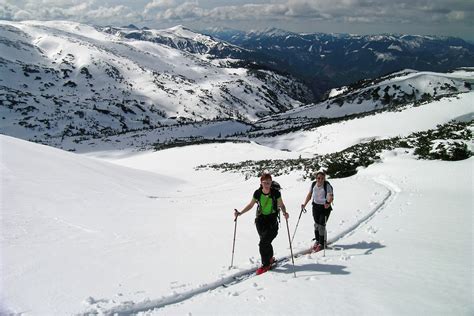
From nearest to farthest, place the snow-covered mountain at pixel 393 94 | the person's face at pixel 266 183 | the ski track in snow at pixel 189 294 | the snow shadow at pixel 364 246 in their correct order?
1. the ski track in snow at pixel 189 294
2. the person's face at pixel 266 183
3. the snow shadow at pixel 364 246
4. the snow-covered mountain at pixel 393 94

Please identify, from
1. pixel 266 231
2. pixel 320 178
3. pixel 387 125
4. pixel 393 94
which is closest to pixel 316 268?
pixel 266 231

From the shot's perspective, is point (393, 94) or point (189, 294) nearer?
point (189, 294)

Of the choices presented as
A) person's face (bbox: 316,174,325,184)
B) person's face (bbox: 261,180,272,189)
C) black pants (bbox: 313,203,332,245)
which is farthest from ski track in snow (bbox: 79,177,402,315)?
person's face (bbox: 261,180,272,189)

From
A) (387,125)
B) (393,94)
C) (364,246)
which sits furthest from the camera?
(393,94)

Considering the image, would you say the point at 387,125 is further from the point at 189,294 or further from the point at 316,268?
the point at 189,294

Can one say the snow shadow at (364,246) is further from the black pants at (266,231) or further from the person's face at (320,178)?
the black pants at (266,231)

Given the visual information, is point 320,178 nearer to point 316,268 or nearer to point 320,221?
point 320,221

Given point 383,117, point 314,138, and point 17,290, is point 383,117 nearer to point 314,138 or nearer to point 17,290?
point 314,138

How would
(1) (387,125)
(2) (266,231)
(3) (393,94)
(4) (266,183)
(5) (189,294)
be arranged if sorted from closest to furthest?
(5) (189,294) → (4) (266,183) → (2) (266,231) → (1) (387,125) → (3) (393,94)

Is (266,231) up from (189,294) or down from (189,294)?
up

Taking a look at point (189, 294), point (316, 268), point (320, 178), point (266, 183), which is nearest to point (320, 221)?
point (320, 178)

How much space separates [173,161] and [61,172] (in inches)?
1247

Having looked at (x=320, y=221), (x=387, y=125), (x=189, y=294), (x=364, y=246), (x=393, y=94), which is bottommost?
(x=189, y=294)

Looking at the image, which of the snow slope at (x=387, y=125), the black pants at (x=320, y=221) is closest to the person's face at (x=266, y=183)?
the black pants at (x=320, y=221)
